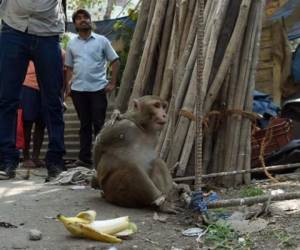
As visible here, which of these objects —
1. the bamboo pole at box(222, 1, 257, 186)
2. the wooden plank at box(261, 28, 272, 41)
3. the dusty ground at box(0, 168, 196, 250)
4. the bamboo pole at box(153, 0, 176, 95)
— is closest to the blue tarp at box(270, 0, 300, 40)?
the wooden plank at box(261, 28, 272, 41)

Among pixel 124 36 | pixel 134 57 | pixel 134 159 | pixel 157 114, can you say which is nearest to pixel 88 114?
pixel 134 57

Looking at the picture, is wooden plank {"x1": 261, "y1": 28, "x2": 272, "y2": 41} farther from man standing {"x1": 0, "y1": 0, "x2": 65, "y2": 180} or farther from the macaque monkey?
the macaque monkey

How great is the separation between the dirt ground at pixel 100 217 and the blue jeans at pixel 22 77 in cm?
55

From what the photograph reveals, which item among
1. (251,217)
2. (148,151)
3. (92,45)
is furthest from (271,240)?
(92,45)

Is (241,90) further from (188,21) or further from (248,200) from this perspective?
(248,200)

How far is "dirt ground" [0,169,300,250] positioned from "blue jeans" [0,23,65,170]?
546mm

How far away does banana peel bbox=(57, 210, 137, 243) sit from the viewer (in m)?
3.47

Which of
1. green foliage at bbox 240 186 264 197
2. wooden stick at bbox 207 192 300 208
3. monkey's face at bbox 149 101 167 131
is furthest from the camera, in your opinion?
green foliage at bbox 240 186 264 197

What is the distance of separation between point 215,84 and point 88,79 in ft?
8.52

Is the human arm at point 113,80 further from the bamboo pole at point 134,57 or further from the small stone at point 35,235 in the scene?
the small stone at point 35,235

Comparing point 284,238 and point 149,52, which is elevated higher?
point 149,52

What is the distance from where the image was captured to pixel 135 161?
173 inches

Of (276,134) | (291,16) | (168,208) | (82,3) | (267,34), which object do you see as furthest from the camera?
(82,3)

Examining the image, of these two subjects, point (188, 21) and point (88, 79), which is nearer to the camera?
point (188, 21)
